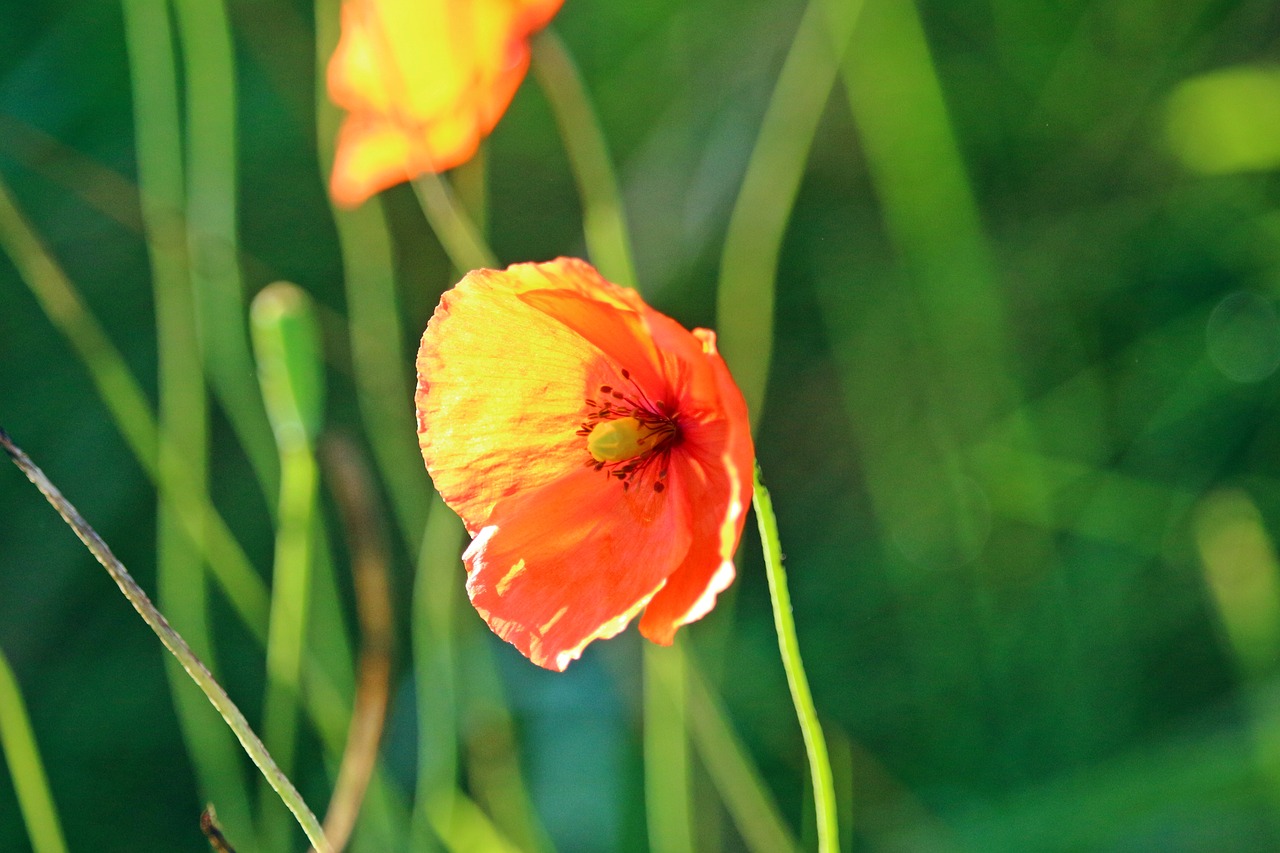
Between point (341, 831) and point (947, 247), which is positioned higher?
point (947, 247)

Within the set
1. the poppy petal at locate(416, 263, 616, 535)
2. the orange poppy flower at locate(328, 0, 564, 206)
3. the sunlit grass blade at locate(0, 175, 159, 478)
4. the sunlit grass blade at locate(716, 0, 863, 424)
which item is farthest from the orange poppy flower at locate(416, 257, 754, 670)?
the sunlit grass blade at locate(0, 175, 159, 478)

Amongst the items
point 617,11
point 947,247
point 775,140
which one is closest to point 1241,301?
point 947,247

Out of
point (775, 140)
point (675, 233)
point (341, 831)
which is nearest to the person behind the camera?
point (341, 831)

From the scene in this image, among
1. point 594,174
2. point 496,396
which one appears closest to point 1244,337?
point 594,174

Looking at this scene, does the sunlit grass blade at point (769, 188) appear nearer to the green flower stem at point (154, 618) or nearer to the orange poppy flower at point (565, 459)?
the orange poppy flower at point (565, 459)

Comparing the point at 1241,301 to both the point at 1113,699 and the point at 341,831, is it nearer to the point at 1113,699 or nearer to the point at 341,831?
the point at 1113,699

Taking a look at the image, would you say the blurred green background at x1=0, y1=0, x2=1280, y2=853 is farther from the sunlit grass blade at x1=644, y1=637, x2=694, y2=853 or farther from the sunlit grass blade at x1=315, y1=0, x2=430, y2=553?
the sunlit grass blade at x1=644, y1=637, x2=694, y2=853
